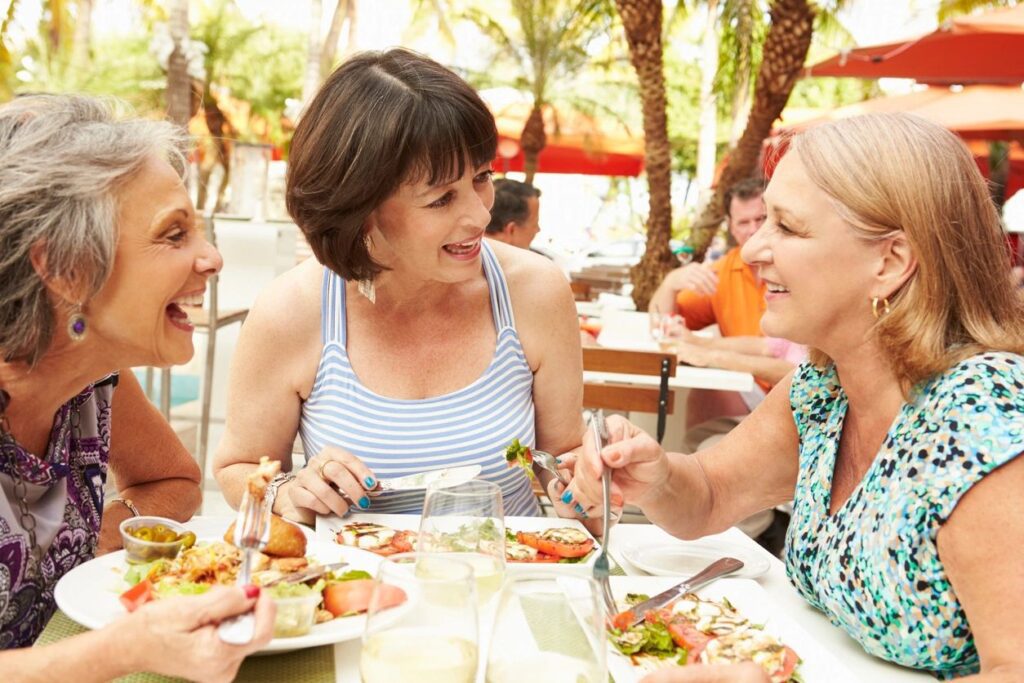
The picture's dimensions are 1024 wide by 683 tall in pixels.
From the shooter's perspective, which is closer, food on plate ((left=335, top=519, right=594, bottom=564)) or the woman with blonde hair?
the woman with blonde hair

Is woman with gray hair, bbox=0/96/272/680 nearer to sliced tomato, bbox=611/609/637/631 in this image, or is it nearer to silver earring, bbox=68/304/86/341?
silver earring, bbox=68/304/86/341

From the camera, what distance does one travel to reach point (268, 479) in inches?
56.5

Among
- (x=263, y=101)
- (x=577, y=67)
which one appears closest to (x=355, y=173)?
(x=577, y=67)

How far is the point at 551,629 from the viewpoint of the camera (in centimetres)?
110

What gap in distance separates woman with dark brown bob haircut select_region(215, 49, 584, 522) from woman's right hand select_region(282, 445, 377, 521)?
0.18 m

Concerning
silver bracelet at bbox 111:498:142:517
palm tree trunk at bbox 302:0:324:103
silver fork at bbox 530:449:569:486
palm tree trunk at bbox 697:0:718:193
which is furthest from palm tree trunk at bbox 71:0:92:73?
silver fork at bbox 530:449:569:486

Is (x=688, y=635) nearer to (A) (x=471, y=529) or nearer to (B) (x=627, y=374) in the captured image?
(A) (x=471, y=529)

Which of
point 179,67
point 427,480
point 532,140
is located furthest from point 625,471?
point 532,140

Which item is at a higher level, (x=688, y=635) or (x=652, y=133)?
(x=652, y=133)

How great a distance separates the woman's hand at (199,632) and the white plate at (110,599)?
0.19 meters

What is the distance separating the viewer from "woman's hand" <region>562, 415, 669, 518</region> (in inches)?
80.8

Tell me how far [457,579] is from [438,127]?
1.53 meters

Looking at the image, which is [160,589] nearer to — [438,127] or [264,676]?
[264,676]

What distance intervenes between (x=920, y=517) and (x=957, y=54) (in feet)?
24.5
